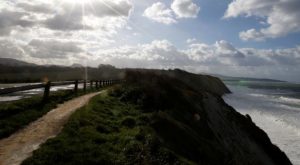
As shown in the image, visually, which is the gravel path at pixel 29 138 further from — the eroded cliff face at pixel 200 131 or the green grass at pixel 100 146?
the eroded cliff face at pixel 200 131

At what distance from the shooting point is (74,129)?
9836 mm

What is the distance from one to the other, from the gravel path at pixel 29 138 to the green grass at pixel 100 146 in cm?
32

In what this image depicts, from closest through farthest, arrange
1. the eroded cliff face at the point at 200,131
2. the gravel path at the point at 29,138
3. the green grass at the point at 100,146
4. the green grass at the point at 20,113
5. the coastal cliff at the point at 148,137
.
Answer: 1. the gravel path at the point at 29,138
2. the green grass at the point at 100,146
3. the coastal cliff at the point at 148,137
4. the green grass at the point at 20,113
5. the eroded cliff face at the point at 200,131

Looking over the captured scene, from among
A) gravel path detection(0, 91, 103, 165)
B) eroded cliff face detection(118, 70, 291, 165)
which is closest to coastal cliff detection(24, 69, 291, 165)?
eroded cliff face detection(118, 70, 291, 165)

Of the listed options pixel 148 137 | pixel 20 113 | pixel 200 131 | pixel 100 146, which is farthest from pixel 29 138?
pixel 200 131

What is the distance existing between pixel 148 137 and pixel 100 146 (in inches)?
73.8

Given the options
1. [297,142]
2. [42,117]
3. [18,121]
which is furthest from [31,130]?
[297,142]

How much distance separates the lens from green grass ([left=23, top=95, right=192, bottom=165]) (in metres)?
7.40

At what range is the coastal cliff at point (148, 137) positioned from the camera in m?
7.96

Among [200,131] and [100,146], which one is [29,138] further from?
[200,131]

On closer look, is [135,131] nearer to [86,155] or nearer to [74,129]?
[74,129]

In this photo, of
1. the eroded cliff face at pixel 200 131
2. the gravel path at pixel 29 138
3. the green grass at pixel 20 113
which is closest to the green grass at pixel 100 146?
the gravel path at pixel 29 138

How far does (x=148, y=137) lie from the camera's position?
32.1 ft

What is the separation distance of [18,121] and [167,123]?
5.89m
